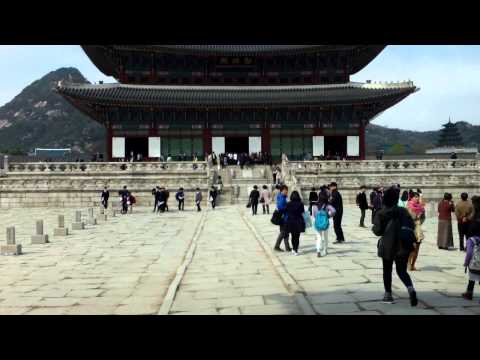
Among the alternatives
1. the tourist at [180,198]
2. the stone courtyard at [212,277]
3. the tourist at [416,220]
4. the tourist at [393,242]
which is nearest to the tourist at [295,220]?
the stone courtyard at [212,277]

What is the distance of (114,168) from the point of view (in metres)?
31.9

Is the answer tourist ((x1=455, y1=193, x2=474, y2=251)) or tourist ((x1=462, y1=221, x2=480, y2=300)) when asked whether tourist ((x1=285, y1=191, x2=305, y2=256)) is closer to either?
tourist ((x1=455, y1=193, x2=474, y2=251))

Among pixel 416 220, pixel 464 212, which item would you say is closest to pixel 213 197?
pixel 464 212

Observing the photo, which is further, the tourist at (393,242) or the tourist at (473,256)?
the tourist at (473,256)

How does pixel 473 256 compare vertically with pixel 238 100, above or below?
below

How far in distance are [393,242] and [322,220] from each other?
434cm

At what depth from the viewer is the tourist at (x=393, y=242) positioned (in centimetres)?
667

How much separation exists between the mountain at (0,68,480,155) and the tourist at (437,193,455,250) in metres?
91.0

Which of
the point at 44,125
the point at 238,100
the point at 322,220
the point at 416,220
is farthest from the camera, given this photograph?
the point at 44,125

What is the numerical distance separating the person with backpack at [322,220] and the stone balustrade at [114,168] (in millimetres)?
20066

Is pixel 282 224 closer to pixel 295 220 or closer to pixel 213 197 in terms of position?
pixel 295 220

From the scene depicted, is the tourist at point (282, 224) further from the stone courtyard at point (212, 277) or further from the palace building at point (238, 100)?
the palace building at point (238, 100)

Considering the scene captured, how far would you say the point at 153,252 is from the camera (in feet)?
41.2

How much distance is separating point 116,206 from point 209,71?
19.8 metres
